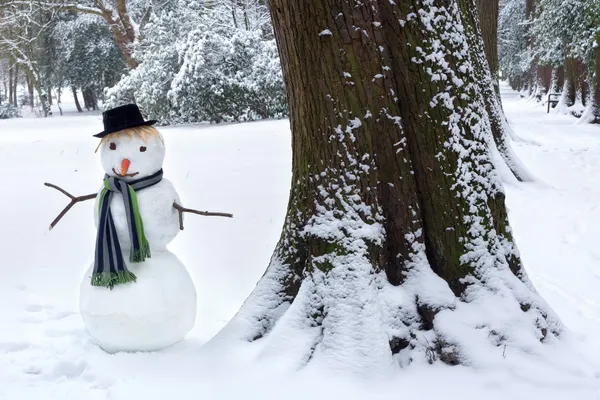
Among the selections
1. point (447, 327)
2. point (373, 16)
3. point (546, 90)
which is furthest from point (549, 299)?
point (546, 90)

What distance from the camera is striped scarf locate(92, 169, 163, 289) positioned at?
2.67 metres

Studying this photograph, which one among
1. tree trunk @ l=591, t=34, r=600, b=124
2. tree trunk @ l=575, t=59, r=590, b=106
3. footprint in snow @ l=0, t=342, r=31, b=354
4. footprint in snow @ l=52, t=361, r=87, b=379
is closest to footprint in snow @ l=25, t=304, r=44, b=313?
footprint in snow @ l=0, t=342, r=31, b=354

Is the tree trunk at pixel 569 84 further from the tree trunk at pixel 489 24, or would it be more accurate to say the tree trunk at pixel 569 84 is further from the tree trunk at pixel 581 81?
the tree trunk at pixel 489 24

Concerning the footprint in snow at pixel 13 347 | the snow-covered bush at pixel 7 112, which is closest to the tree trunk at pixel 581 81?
the footprint in snow at pixel 13 347

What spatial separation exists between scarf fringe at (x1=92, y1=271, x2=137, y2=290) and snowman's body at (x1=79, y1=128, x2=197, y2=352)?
0.10ft

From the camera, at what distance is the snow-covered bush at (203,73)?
14.0m

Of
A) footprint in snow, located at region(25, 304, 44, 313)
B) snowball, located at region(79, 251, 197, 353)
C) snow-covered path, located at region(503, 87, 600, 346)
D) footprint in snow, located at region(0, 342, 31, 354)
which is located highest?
snowball, located at region(79, 251, 197, 353)

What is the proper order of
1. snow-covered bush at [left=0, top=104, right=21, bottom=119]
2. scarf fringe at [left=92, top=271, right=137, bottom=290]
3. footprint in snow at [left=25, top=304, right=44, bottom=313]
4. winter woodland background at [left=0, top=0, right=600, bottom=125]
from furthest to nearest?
snow-covered bush at [left=0, top=104, right=21, bottom=119], winter woodland background at [left=0, top=0, right=600, bottom=125], footprint in snow at [left=25, top=304, right=44, bottom=313], scarf fringe at [left=92, top=271, right=137, bottom=290]

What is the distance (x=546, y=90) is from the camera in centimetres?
2950

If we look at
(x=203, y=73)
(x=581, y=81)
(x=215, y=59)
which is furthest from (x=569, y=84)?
(x=203, y=73)

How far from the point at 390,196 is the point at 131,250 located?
1.32 m

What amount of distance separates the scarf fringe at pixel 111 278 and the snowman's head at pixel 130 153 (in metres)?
0.48

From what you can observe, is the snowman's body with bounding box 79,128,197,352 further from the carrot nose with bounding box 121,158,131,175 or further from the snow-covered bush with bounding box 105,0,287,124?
the snow-covered bush with bounding box 105,0,287,124

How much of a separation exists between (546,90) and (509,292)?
30.2 meters
